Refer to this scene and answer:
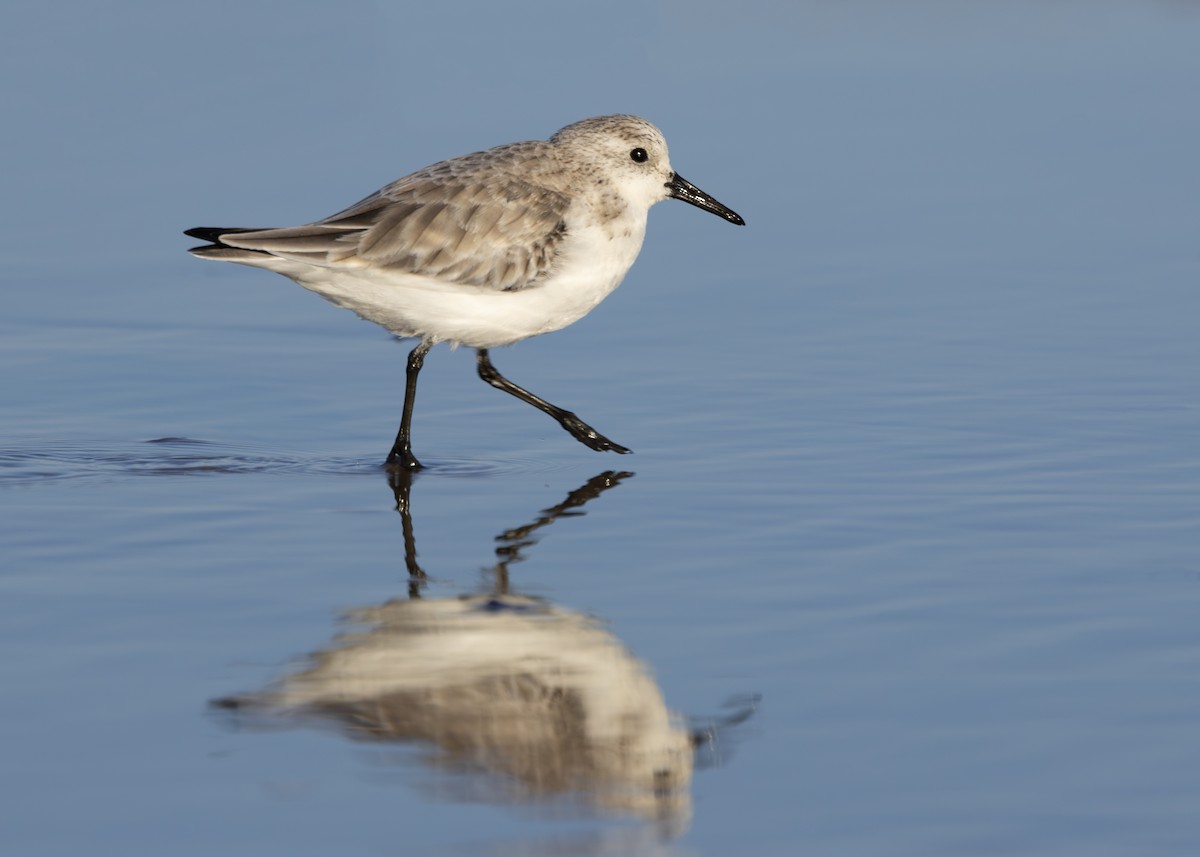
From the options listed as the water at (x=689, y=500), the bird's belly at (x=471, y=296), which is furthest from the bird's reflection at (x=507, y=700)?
the bird's belly at (x=471, y=296)

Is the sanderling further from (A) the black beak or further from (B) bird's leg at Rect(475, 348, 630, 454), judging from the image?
(A) the black beak

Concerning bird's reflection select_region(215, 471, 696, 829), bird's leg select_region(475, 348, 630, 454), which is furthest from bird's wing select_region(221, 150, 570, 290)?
bird's reflection select_region(215, 471, 696, 829)

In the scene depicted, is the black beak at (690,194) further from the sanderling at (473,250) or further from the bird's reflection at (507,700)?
the bird's reflection at (507,700)

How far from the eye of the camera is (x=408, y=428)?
8680mm

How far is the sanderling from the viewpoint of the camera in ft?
28.7

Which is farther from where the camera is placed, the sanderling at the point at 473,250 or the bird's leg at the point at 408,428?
the sanderling at the point at 473,250

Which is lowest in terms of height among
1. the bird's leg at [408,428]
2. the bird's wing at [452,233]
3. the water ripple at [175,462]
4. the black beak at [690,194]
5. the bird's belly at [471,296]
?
the water ripple at [175,462]

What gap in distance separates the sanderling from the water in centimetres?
53

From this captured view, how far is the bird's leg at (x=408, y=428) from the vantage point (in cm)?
853

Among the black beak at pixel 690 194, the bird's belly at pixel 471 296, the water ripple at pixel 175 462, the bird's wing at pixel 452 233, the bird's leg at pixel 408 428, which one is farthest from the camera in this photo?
the black beak at pixel 690 194

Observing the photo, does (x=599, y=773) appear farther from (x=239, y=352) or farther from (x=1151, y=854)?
(x=239, y=352)

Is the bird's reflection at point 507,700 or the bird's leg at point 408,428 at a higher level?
the bird's leg at point 408,428

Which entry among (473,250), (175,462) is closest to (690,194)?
(473,250)

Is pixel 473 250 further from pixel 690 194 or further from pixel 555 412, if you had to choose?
pixel 690 194
